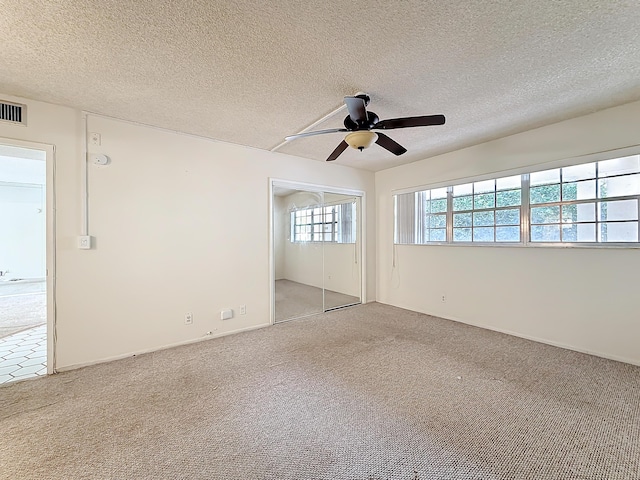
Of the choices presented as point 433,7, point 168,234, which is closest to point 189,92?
point 168,234

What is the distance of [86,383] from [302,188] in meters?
3.37

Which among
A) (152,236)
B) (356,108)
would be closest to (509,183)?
(356,108)

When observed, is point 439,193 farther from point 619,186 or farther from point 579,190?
point 619,186

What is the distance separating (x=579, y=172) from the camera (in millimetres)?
3037

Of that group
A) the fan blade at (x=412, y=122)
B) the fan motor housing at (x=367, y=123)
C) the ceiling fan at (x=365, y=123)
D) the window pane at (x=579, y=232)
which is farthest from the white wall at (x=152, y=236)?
the window pane at (x=579, y=232)

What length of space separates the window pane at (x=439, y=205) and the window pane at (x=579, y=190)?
4.77ft

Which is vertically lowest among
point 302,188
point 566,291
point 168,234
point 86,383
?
point 86,383

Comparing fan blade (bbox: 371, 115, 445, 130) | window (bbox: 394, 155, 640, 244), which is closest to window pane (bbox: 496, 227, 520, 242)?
window (bbox: 394, 155, 640, 244)

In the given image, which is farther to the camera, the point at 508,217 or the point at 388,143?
the point at 508,217

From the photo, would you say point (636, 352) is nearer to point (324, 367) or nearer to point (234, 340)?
point (324, 367)

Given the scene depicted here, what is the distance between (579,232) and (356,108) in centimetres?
296

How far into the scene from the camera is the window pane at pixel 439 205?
4336mm

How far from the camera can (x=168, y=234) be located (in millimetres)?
3199

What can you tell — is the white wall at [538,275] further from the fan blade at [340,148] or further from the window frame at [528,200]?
the fan blade at [340,148]
